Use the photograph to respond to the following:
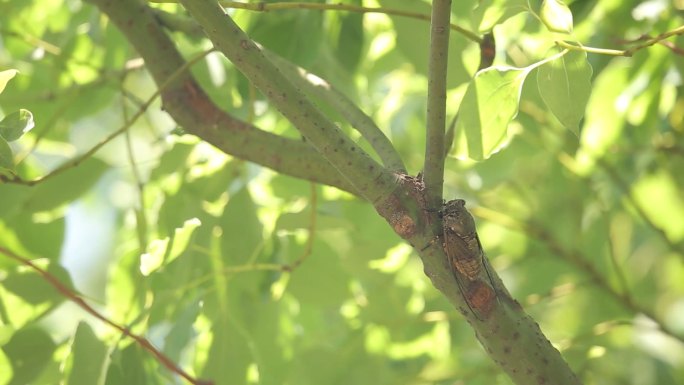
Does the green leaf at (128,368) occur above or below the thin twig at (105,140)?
Answer: below

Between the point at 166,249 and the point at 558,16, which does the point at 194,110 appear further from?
the point at 558,16

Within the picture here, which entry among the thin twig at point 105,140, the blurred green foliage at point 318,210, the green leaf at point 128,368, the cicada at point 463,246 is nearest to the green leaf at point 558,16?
the blurred green foliage at point 318,210

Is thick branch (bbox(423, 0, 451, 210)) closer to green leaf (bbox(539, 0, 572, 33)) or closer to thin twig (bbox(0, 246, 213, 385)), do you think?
green leaf (bbox(539, 0, 572, 33))

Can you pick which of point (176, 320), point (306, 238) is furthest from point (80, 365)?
point (306, 238)

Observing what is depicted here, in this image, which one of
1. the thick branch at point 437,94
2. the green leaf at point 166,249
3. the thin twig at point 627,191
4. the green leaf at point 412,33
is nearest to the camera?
the thick branch at point 437,94

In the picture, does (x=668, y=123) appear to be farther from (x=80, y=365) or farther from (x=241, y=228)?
(x=80, y=365)

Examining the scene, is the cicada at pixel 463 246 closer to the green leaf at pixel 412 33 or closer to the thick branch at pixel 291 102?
the thick branch at pixel 291 102

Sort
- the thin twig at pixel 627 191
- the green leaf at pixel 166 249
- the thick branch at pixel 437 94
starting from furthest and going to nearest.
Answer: the thin twig at pixel 627 191, the green leaf at pixel 166 249, the thick branch at pixel 437 94
